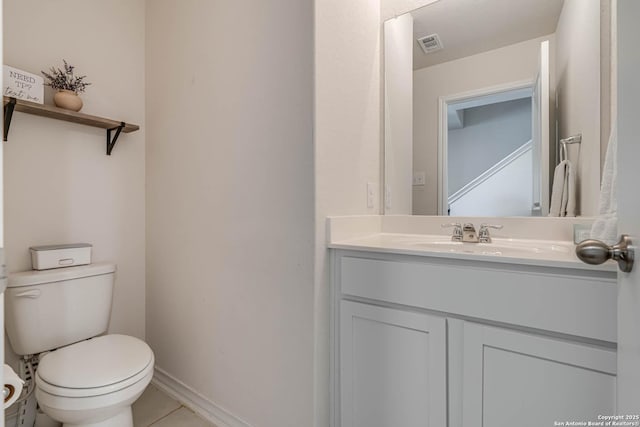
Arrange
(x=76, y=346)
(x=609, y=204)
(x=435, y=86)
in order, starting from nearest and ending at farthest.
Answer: (x=609, y=204), (x=76, y=346), (x=435, y=86)

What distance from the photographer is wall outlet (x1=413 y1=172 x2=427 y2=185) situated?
4.81ft

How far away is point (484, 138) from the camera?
1349mm

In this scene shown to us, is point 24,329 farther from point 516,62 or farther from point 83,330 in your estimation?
point 516,62

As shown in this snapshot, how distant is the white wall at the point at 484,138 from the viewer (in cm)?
126

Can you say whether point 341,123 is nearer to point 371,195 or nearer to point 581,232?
point 371,195

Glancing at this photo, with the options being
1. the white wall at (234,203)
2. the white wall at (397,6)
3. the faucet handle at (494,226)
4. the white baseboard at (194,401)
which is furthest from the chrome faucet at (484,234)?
the white baseboard at (194,401)

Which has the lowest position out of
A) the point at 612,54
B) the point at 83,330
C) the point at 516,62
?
the point at 83,330

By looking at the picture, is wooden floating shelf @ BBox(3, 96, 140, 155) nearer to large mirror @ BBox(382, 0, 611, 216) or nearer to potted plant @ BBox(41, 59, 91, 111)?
potted plant @ BBox(41, 59, 91, 111)

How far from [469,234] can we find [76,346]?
1678mm

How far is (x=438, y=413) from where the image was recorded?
936mm

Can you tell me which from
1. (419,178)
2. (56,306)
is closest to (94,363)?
(56,306)

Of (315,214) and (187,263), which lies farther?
(187,263)

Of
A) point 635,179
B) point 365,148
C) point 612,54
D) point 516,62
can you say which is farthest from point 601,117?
point 365,148

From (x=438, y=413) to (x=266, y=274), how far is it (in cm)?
75
